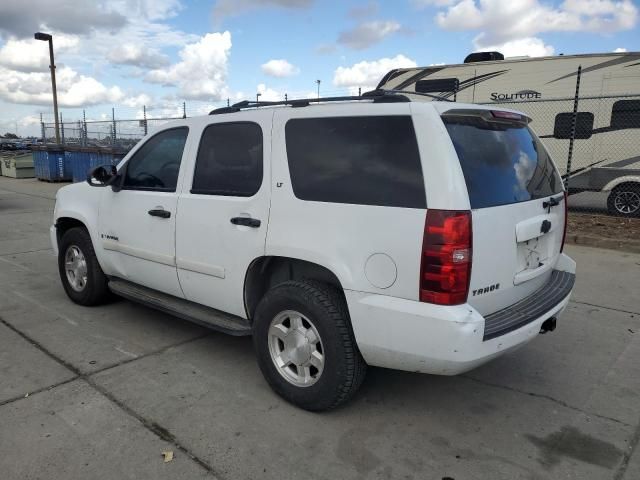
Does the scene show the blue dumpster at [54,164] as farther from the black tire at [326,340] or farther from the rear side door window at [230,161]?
the black tire at [326,340]

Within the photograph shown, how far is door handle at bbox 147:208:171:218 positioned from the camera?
12.6ft

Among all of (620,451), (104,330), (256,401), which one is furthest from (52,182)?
(620,451)

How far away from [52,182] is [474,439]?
19271 millimetres

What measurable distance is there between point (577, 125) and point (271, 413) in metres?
10.3

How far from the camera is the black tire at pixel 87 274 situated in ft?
15.5

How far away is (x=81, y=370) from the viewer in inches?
142

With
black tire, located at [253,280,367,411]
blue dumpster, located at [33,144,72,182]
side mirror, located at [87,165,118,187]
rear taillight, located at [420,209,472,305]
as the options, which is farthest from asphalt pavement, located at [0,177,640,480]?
blue dumpster, located at [33,144,72,182]

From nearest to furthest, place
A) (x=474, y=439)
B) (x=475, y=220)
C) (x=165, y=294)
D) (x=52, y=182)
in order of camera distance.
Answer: (x=475, y=220) < (x=474, y=439) < (x=165, y=294) < (x=52, y=182)

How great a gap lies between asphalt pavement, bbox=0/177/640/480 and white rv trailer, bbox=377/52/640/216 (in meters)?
7.09

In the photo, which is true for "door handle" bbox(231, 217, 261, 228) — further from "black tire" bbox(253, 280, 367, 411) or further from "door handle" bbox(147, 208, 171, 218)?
"door handle" bbox(147, 208, 171, 218)

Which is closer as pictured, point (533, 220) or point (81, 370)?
point (533, 220)

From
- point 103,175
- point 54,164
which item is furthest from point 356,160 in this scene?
point 54,164

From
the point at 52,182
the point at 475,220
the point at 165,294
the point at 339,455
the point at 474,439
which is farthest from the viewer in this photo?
the point at 52,182

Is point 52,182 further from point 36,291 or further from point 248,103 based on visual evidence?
point 248,103
